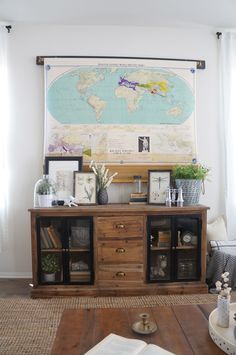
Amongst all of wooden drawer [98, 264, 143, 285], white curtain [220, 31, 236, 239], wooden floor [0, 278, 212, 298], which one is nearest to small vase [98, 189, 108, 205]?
wooden drawer [98, 264, 143, 285]

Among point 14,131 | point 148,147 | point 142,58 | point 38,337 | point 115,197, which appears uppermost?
point 142,58

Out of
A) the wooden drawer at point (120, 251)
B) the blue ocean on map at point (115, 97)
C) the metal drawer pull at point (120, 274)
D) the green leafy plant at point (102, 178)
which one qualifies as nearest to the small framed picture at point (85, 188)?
the green leafy plant at point (102, 178)

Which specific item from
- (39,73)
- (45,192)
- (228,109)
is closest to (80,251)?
(45,192)

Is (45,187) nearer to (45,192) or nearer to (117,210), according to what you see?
(45,192)

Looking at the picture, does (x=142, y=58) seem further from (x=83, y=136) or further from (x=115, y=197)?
(x=115, y=197)

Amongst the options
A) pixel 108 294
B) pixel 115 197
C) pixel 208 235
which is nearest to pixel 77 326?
pixel 108 294

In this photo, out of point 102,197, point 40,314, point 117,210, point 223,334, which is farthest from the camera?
point 102,197

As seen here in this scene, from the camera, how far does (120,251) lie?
2.39 metres

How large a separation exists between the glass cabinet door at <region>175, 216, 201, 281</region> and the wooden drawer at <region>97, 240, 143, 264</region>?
1.14ft

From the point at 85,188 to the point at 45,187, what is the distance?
0.36m

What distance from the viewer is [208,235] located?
274 centimetres

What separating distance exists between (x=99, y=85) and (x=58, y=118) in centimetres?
51

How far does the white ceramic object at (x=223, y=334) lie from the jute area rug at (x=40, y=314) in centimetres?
104

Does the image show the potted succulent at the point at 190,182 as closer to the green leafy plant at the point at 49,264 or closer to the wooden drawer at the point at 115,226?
the wooden drawer at the point at 115,226
